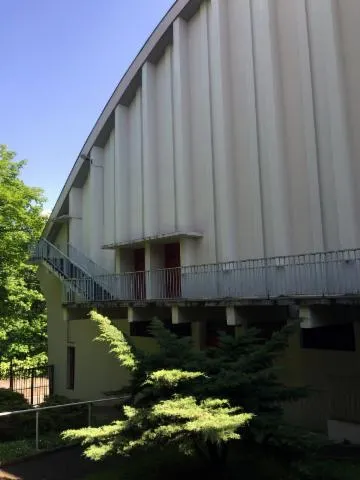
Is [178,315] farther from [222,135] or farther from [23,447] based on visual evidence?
[222,135]

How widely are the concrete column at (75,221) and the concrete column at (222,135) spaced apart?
28.8ft

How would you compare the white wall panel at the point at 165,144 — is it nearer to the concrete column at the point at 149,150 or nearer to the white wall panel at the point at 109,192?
the concrete column at the point at 149,150

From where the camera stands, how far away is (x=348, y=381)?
11.8 metres

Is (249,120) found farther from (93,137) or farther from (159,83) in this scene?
(93,137)

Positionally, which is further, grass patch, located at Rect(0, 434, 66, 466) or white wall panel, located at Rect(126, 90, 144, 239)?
white wall panel, located at Rect(126, 90, 144, 239)

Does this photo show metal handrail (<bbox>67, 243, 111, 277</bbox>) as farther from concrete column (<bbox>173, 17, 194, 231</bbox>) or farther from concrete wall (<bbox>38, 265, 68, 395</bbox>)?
concrete column (<bbox>173, 17, 194, 231</bbox>)

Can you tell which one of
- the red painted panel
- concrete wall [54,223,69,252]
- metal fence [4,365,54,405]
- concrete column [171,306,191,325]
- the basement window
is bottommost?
metal fence [4,365,54,405]

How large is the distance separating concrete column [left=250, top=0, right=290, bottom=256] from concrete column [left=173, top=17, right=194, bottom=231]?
3.13 metres

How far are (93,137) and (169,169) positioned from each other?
17.6 ft

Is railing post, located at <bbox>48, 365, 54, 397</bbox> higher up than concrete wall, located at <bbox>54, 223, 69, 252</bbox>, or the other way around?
concrete wall, located at <bbox>54, 223, 69, 252</bbox>

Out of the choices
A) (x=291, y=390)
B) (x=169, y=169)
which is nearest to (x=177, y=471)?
(x=291, y=390)

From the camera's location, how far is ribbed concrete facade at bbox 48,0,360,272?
12500 millimetres

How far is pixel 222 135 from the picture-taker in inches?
601

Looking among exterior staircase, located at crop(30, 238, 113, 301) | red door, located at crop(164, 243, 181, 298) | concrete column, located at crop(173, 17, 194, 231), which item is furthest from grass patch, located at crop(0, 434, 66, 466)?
concrete column, located at crop(173, 17, 194, 231)
